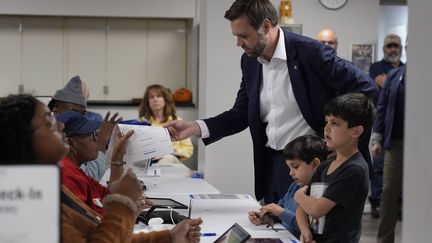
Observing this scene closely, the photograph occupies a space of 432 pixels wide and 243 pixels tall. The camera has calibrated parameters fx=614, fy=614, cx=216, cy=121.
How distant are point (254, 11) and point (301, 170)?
0.72 meters

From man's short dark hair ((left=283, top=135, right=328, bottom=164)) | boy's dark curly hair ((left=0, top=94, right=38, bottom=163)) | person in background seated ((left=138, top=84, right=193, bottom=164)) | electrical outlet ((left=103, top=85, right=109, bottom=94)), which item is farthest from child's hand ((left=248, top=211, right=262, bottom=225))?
electrical outlet ((left=103, top=85, right=109, bottom=94))

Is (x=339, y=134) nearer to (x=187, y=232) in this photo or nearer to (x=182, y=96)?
(x=187, y=232)

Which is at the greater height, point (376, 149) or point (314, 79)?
point (314, 79)

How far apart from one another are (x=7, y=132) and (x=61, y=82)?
21.3 feet

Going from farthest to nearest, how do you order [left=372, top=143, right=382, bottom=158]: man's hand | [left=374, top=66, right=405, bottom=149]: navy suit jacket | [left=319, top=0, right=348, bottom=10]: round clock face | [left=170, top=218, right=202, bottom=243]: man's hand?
1. [left=319, top=0, right=348, bottom=10]: round clock face
2. [left=372, top=143, right=382, bottom=158]: man's hand
3. [left=374, top=66, right=405, bottom=149]: navy suit jacket
4. [left=170, top=218, right=202, bottom=243]: man's hand

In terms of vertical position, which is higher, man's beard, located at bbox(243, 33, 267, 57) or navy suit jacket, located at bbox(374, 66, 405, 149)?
man's beard, located at bbox(243, 33, 267, 57)

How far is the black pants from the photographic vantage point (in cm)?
282

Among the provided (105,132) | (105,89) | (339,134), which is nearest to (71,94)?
(105,132)

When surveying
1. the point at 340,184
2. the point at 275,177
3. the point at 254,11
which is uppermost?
the point at 254,11

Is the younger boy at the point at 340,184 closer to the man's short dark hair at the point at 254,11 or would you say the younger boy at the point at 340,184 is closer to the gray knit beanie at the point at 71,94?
the man's short dark hair at the point at 254,11

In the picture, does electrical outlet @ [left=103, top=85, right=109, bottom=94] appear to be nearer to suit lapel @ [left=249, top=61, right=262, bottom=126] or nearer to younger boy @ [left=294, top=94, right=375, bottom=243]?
suit lapel @ [left=249, top=61, right=262, bottom=126]

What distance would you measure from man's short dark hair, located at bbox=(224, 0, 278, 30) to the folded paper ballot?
0.64 m

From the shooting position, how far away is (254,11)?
2.68m

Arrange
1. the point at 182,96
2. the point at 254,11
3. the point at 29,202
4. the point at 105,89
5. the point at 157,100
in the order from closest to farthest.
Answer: the point at 29,202 < the point at 254,11 < the point at 157,100 < the point at 182,96 < the point at 105,89
